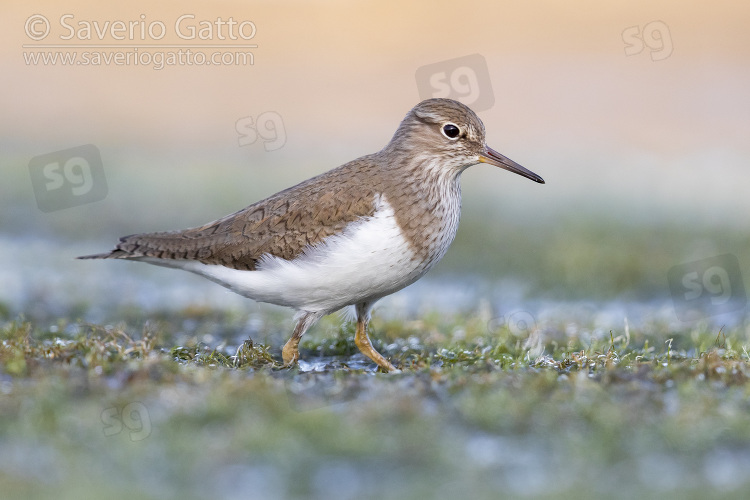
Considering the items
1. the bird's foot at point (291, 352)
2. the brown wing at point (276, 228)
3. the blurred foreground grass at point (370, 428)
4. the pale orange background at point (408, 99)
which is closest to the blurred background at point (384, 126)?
the pale orange background at point (408, 99)

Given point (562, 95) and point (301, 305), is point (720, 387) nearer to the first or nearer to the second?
point (301, 305)

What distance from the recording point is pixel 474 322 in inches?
383

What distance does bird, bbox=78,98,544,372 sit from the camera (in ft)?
25.3

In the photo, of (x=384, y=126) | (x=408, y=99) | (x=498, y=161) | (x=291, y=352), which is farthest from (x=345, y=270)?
(x=408, y=99)

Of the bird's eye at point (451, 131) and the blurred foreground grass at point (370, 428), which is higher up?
the bird's eye at point (451, 131)

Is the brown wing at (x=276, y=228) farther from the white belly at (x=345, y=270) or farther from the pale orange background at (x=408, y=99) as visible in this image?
the pale orange background at (x=408, y=99)

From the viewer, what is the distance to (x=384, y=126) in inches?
871

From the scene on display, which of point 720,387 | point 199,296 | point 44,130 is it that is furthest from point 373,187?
point 44,130

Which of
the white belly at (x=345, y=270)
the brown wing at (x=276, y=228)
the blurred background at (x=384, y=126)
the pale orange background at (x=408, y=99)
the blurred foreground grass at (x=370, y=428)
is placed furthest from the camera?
the pale orange background at (x=408, y=99)

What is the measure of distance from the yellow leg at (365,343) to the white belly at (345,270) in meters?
0.37

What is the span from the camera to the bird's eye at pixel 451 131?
8.49 metres

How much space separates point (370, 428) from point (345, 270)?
2.24m

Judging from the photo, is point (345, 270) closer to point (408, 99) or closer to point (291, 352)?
point (291, 352)

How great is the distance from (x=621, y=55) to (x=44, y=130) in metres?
15.5
